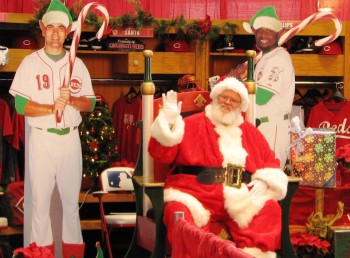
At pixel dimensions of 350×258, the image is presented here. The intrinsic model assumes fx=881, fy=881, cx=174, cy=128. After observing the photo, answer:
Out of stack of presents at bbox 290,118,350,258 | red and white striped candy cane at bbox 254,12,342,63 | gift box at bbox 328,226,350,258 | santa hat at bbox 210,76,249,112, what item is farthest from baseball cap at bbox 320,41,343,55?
santa hat at bbox 210,76,249,112

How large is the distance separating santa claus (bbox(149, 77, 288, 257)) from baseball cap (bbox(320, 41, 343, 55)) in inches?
102

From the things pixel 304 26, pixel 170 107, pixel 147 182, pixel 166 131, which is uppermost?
pixel 304 26

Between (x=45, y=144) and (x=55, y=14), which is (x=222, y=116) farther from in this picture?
(x=55, y=14)

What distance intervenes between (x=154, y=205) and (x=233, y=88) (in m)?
0.97

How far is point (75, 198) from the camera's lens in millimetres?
6766

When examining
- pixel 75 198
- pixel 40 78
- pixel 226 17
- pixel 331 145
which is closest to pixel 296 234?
pixel 331 145

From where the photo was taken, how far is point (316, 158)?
660cm

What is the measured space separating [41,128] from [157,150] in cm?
138

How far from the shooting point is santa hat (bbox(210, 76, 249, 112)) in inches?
229

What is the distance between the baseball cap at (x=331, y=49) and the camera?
325 inches

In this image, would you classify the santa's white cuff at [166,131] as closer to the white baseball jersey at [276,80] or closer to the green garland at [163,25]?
the white baseball jersey at [276,80]

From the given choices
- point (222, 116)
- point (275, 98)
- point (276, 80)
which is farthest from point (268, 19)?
point (222, 116)

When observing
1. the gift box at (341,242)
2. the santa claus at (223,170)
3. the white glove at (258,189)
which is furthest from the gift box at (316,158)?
the white glove at (258,189)

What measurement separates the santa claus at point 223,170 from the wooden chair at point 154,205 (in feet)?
0.28
